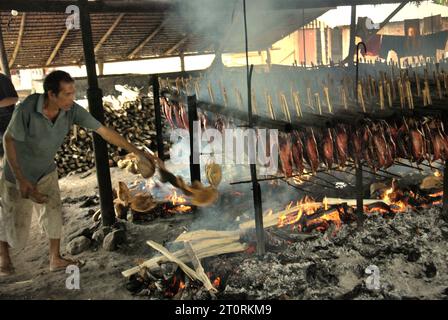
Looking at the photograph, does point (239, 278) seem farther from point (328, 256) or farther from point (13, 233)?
point (13, 233)

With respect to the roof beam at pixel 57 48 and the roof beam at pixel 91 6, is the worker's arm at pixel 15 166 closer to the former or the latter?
the roof beam at pixel 91 6

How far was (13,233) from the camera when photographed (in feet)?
15.2

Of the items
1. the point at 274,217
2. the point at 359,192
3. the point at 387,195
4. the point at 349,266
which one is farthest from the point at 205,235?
the point at 387,195

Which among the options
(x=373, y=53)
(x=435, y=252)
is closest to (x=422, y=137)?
(x=435, y=252)

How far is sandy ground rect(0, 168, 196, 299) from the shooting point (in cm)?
432

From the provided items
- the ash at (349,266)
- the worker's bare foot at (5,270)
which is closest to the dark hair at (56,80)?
the worker's bare foot at (5,270)

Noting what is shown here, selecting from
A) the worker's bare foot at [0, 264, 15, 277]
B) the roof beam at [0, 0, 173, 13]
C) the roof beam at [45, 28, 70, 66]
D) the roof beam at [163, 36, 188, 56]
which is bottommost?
the worker's bare foot at [0, 264, 15, 277]

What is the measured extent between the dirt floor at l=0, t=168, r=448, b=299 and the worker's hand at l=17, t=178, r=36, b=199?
1098mm

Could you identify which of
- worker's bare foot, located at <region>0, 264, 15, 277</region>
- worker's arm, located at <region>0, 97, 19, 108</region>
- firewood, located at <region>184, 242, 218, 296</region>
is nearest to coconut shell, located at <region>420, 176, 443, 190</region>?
firewood, located at <region>184, 242, 218, 296</region>

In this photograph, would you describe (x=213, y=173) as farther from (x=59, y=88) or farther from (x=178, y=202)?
(x=59, y=88)

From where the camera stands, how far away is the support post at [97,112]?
5266mm

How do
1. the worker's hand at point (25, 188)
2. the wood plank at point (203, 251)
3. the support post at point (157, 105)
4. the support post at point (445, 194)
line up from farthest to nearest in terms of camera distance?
1. the support post at point (157, 105)
2. the support post at point (445, 194)
3. the wood plank at point (203, 251)
4. the worker's hand at point (25, 188)

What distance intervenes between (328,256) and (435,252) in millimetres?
1226

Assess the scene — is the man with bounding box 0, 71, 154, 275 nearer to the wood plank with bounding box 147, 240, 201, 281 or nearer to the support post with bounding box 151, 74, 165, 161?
the wood plank with bounding box 147, 240, 201, 281
